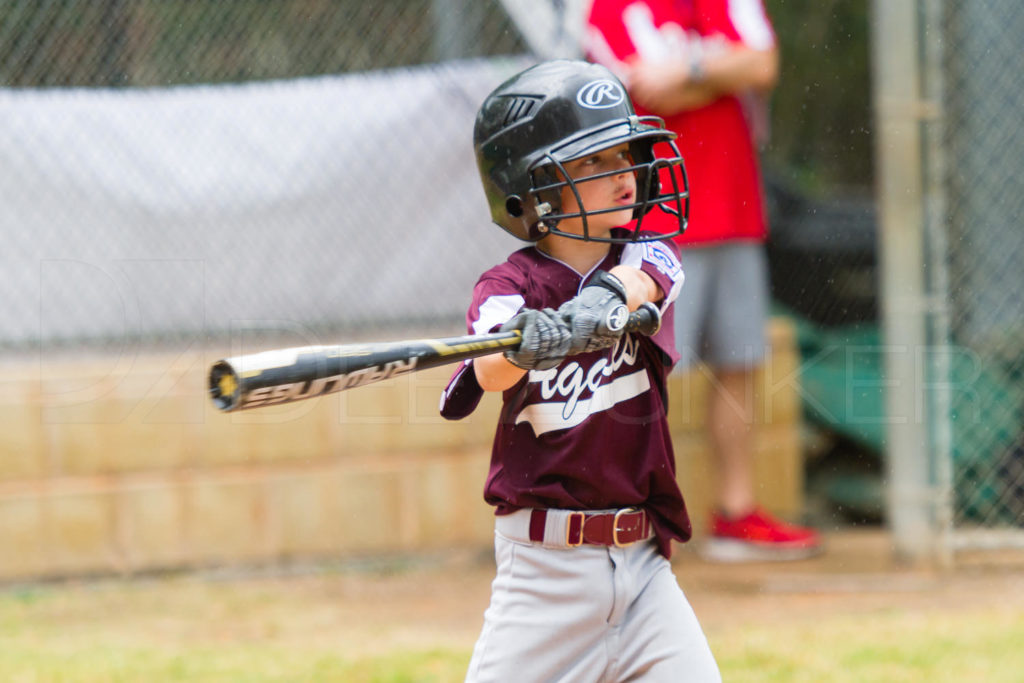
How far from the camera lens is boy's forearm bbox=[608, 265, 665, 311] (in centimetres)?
198

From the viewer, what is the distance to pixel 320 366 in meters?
1.63

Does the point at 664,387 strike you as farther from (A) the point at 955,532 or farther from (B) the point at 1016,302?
(B) the point at 1016,302

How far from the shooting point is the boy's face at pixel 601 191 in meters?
2.04

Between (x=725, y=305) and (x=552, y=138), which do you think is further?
(x=725, y=305)

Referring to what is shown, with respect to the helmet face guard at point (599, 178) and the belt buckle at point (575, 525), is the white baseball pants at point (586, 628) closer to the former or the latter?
the belt buckle at point (575, 525)

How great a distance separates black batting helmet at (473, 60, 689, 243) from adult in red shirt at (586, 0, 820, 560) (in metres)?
1.47

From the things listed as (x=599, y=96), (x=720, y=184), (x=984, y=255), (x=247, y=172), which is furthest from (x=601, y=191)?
(x=984, y=255)

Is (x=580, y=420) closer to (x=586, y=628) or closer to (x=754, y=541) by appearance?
(x=586, y=628)

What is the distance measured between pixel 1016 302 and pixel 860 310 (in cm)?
54

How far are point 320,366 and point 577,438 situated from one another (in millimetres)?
545

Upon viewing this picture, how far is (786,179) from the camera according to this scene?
5.43m

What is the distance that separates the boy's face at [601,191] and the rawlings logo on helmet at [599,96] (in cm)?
7

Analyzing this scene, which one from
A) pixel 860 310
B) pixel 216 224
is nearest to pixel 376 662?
pixel 216 224

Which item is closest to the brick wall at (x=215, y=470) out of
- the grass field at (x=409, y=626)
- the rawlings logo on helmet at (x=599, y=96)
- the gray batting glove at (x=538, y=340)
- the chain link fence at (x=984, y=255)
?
the grass field at (x=409, y=626)
